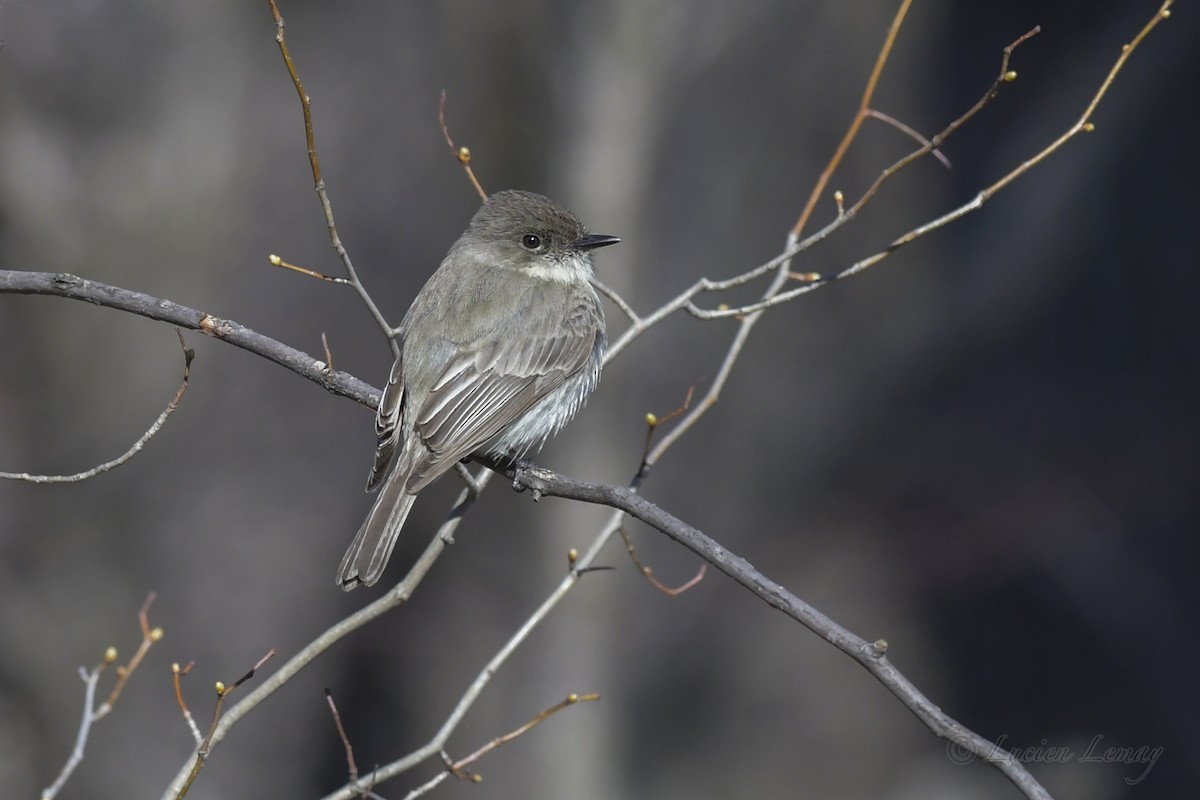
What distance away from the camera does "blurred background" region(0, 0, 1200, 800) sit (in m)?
8.30

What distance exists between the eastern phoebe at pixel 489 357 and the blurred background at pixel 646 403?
3351 mm

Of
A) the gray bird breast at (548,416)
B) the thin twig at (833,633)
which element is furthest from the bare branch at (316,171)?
the gray bird breast at (548,416)

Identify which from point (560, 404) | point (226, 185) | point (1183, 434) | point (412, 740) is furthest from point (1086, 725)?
point (226, 185)

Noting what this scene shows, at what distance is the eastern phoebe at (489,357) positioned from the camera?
4668 mm

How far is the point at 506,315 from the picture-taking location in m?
5.29

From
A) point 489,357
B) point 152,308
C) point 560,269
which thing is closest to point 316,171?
point 152,308

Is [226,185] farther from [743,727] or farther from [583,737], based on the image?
[743,727]

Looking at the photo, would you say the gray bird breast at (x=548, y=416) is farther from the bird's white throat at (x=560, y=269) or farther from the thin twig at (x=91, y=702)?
the thin twig at (x=91, y=702)

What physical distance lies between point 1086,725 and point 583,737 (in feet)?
13.4

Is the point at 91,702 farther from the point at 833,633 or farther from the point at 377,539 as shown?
the point at 833,633

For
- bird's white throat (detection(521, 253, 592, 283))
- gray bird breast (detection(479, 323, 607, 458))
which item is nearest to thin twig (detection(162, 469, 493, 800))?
gray bird breast (detection(479, 323, 607, 458))

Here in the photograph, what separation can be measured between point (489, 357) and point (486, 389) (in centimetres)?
20

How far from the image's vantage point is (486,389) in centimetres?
499

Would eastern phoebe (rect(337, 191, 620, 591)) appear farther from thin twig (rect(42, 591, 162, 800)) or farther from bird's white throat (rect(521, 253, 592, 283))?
thin twig (rect(42, 591, 162, 800))
